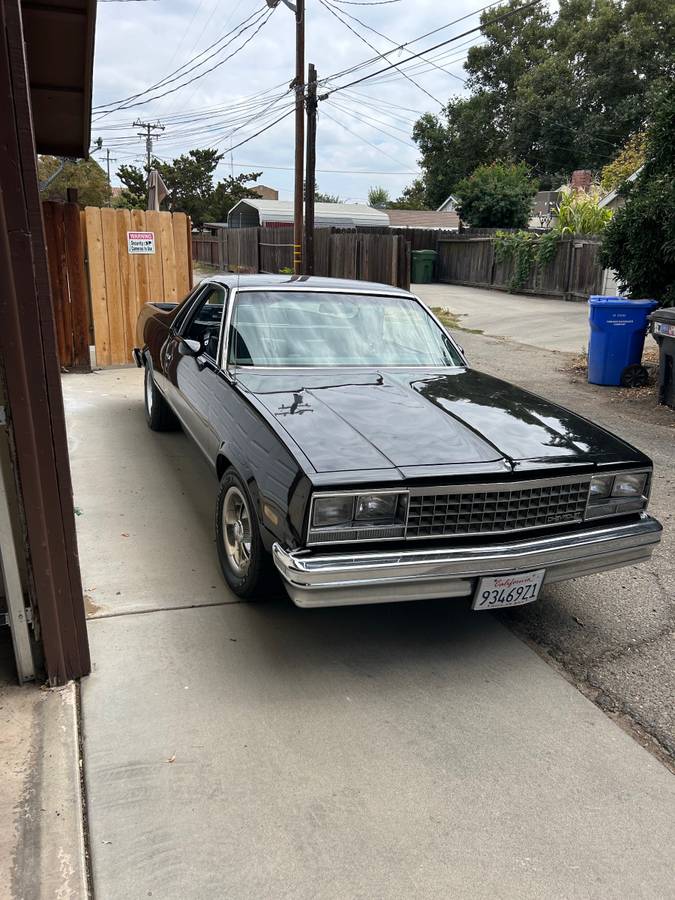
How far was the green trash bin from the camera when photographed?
27031mm

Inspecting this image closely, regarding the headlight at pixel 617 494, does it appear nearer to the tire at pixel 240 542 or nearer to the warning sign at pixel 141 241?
the tire at pixel 240 542

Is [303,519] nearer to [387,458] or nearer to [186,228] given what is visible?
[387,458]

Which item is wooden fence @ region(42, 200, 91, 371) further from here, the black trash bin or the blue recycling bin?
the black trash bin

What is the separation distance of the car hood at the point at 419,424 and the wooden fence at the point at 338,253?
45.5ft

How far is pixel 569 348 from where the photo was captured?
13.0 m

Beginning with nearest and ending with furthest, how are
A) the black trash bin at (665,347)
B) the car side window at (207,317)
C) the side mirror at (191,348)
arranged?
1. the side mirror at (191,348)
2. the car side window at (207,317)
3. the black trash bin at (665,347)

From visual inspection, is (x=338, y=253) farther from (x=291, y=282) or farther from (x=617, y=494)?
(x=617, y=494)

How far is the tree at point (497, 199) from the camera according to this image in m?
28.1

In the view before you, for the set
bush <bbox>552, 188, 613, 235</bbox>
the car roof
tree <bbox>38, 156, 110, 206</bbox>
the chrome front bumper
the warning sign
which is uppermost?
tree <bbox>38, 156, 110, 206</bbox>

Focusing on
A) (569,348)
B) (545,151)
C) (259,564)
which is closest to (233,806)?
(259,564)

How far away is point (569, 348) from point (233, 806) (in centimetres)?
1196

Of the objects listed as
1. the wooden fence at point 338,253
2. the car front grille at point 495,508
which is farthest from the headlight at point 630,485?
the wooden fence at point 338,253

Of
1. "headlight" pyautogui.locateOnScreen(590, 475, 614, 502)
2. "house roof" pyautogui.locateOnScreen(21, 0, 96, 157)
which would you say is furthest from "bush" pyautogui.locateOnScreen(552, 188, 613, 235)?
"headlight" pyautogui.locateOnScreen(590, 475, 614, 502)

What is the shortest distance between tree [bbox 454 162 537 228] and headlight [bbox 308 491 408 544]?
27.7m
